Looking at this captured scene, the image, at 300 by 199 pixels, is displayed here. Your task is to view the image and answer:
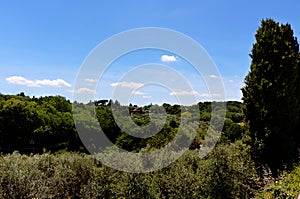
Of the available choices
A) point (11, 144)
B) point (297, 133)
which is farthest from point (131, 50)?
point (11, 144)

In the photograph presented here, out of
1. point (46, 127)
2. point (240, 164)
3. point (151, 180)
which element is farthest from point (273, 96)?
point (46, 127)

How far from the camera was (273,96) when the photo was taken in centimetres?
1009

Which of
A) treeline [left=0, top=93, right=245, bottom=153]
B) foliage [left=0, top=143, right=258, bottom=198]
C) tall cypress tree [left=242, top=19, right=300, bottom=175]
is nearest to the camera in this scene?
foliage [left=0, top=143, right=258, bottom=198]

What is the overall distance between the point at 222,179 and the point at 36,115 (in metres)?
31.2

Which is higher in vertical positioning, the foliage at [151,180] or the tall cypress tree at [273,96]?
the tall cypress tree at [273,96]

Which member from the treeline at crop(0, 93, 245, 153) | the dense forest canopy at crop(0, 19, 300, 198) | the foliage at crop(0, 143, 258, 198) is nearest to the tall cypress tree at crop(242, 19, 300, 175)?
the dense forest canopy at crop(0, 19, 300, 198)

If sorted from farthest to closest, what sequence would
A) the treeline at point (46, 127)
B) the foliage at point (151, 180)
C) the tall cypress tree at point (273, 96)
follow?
the treeline at point (46, 127)
the tall cypress tree at point (273, 96)
the foliage at point (151, 180)

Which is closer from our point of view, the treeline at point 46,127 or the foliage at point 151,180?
the foliage at point 151,180

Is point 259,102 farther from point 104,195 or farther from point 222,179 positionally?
point 104,195

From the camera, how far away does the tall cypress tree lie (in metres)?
10.1

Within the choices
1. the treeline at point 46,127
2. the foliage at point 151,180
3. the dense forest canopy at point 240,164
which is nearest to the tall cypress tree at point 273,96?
the dense forest canopy at point 240,164

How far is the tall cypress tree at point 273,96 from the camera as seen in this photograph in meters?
10.1

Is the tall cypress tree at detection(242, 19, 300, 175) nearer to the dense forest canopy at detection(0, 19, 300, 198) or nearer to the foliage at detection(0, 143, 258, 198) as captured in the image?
the dense forest canopy at detection(0, 19, 300, 198)

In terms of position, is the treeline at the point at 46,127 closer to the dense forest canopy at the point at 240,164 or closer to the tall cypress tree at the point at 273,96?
the dense forest canopy at the point at 240,164
